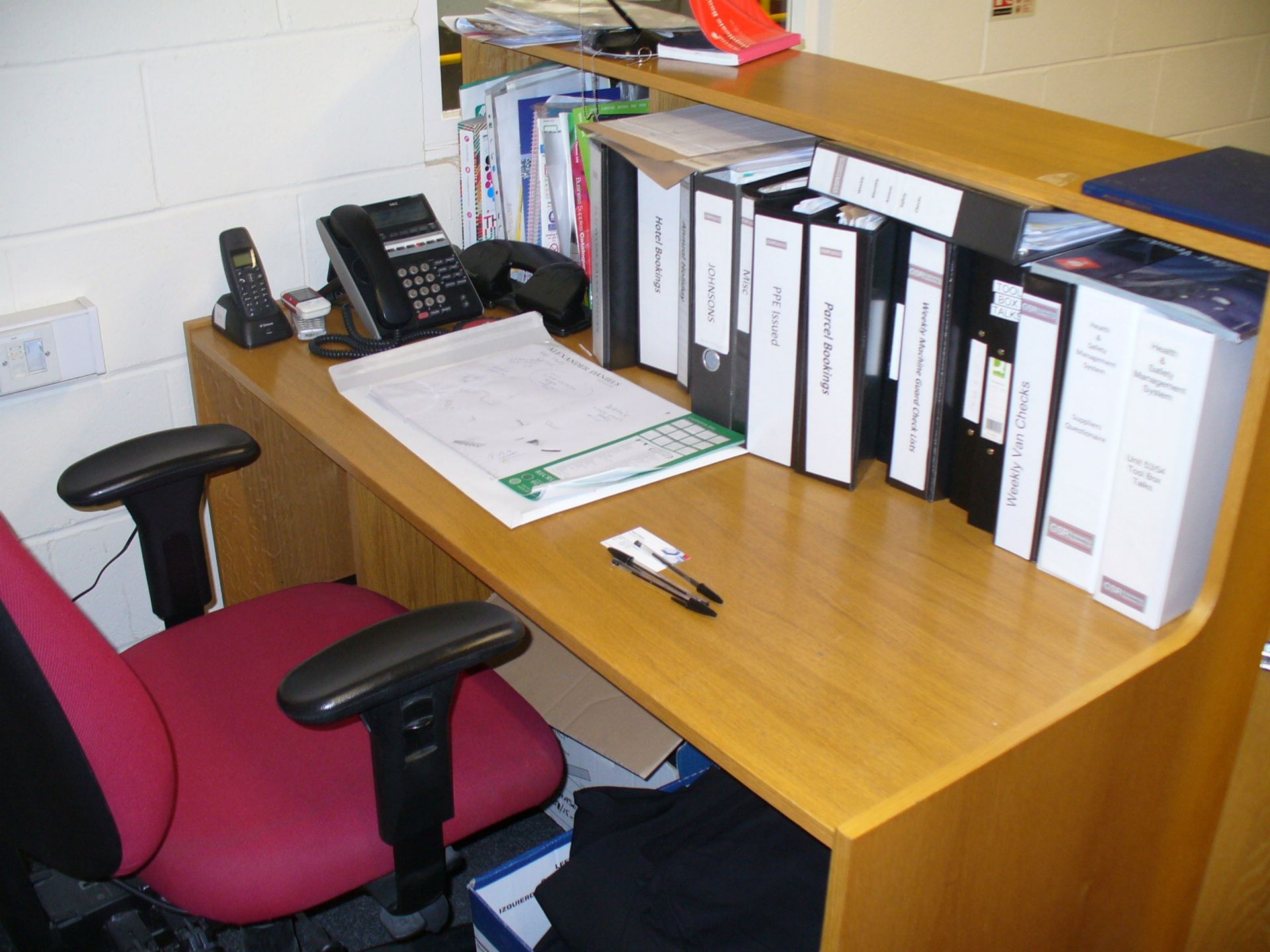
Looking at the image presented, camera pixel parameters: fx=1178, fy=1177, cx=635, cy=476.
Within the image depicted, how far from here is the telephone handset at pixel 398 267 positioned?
1.67 m

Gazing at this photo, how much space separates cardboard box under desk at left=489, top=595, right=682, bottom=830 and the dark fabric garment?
0.26ft

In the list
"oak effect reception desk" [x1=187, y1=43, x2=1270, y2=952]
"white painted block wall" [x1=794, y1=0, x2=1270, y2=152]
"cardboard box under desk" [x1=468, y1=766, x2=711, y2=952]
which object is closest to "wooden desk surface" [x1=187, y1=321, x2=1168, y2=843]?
"oak effect reception desk" [x1=187, y1=43, x2=1270, y2=952]

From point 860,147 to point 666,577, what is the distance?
500 millimetres

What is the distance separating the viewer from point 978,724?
0.95m

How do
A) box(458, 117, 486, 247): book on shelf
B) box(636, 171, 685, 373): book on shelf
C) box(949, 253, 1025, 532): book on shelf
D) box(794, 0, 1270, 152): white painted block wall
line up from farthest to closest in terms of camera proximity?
box(794, 0, 1270, 152): white painted block wall → box(458, 117, 486, 247): book on shelf → box(636, 171, 685, 373): book on shelf → box(949, 253, 1025, 532): book on shelf

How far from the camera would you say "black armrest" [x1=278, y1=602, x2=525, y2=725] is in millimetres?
981

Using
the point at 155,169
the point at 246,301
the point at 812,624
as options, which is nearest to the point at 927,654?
the point at 812,624

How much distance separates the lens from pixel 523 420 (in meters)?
1.44

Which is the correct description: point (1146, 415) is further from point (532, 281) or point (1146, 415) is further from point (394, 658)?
point (532, 281)

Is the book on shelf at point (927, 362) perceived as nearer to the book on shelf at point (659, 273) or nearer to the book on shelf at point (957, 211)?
the book on shelf at point (957, 211)

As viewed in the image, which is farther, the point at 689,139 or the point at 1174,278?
the point at 689,139

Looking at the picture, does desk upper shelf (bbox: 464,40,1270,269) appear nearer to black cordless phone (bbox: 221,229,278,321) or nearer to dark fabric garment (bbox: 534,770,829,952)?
black cordless phone (bbox: 221,229,278,321)

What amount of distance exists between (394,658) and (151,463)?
1.66 ft

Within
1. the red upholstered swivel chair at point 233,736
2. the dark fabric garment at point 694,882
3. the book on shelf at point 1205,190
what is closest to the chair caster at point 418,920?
the red upholstered swivel chair at point 233,736
